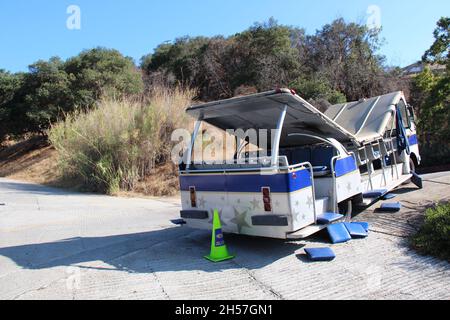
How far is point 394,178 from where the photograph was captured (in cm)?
895

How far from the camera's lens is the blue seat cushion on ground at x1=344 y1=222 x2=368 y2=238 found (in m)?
6.27

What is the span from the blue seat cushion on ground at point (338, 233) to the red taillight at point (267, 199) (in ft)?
4.30

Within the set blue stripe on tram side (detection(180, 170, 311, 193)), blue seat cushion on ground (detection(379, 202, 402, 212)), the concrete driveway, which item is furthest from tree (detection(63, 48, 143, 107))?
blue seat cushion on ground (detection(379, 202, 402, 212))

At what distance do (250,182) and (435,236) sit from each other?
253 cm

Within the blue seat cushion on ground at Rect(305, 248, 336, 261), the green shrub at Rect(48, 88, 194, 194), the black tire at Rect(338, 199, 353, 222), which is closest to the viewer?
the blue seat cushion on ground at Rect(305, 248, 336, 261)

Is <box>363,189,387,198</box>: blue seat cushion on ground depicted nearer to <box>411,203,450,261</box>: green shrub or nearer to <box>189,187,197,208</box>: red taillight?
<box>411,203,450,261</box>: green shrub

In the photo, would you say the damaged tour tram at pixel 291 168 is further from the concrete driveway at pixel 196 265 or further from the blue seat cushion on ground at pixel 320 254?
the concrete driveway at pixel 196 265

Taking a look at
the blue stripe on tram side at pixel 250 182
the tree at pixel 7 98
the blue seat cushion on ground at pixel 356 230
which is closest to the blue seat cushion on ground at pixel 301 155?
the blue seat cushion on ground at pixel 356 230

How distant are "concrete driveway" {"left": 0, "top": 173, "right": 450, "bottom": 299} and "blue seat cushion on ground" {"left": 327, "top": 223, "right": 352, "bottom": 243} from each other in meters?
0.09

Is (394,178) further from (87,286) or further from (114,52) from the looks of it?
(114,52)

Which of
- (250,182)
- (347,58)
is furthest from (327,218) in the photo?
(347,58)

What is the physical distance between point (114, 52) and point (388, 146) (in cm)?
2165

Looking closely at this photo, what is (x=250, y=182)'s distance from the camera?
553 cm

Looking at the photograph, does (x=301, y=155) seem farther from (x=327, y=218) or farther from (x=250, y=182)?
(x=250, y=182)
